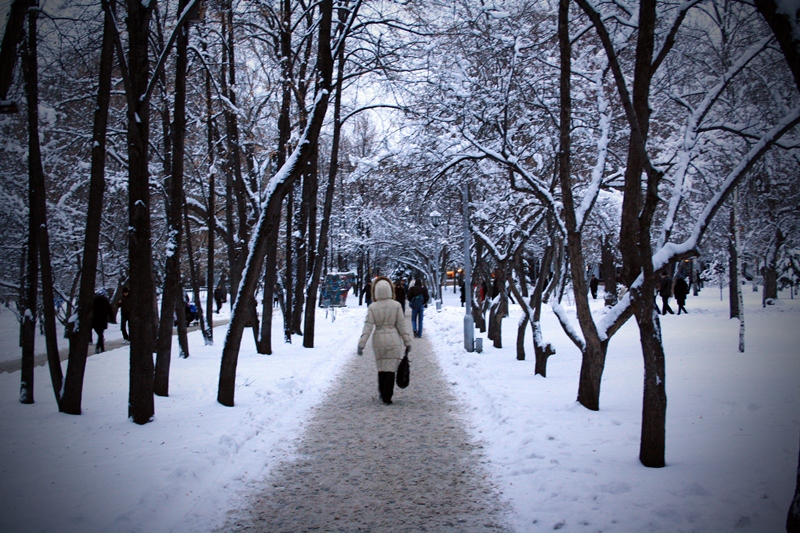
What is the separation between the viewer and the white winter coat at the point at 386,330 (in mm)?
8141

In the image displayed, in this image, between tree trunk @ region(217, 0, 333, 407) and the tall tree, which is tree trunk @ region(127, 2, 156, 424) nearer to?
tree trunk @ region(217, 0, 333, 407)

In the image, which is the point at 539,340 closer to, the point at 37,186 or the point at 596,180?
the point at 596,180

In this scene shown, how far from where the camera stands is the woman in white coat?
8141 millimetres

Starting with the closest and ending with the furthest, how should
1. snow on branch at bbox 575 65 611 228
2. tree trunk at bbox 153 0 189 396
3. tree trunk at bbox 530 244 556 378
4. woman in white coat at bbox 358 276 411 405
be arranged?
1. snow on branch at bbox 575 65 611 228
2. tree trunk at bbox 153 0 189 396
3. woman in white coat at bbox 358 276 411 405
4. tree trunk at bbox 530 244 556 378

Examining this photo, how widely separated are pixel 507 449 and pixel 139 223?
476cm

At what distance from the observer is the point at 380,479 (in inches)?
194

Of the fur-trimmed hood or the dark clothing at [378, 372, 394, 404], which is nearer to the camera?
the dark clothing at [378, 372, 394, 404]

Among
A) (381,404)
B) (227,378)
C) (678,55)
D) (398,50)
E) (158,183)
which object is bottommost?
(381,404)

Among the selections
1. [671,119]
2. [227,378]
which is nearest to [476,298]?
[671,119]

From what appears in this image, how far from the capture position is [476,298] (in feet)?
70.7

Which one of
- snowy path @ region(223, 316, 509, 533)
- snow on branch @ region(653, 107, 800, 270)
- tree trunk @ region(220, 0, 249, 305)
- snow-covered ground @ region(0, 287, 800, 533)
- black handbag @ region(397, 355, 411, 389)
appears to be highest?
tree trunk @ region(220, 0, 249, 305)

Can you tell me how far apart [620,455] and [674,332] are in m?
13.0

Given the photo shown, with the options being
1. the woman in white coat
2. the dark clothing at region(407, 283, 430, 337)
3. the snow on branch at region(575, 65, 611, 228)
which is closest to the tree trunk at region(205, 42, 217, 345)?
the woman in white coat

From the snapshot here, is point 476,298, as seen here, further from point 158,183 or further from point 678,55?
point 678,55
